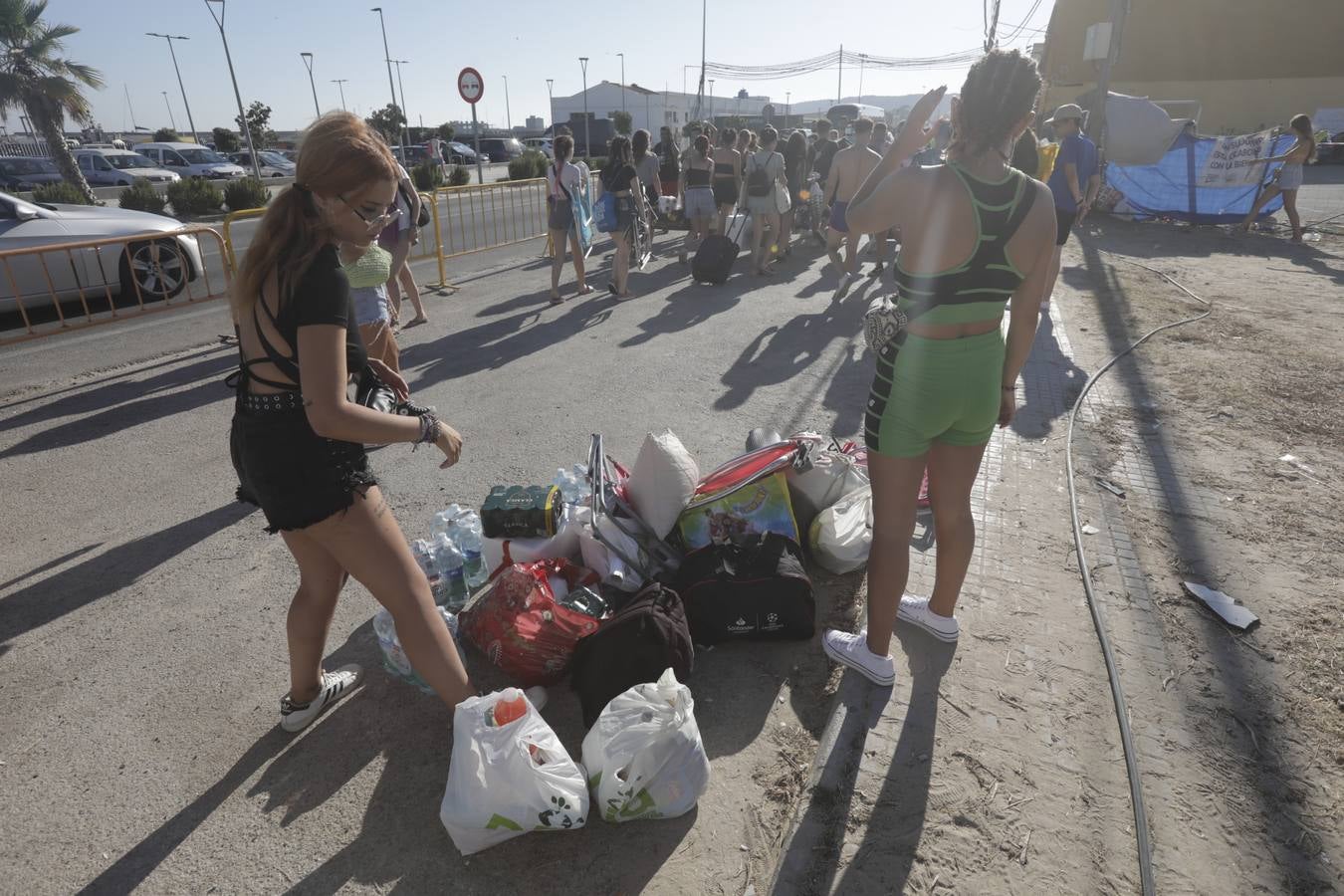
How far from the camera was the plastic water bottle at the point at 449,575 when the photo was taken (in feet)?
11.0

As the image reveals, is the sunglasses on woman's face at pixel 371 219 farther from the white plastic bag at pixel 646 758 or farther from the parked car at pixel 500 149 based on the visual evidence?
the parked car at pixel 500 149

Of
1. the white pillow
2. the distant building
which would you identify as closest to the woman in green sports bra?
the white pillow

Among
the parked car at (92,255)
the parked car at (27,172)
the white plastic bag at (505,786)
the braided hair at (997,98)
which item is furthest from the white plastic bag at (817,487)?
the parked car at (27,172)

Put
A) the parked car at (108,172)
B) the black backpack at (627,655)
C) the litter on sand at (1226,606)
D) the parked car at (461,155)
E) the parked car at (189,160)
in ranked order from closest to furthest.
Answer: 1. the black backpack at (627,655)
2. the litter on sand at (1226,606)
3. the parked car at (108,172)
4. the parked car at (189,160)
5. the parked car at (461,155)

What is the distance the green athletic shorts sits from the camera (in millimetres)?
2330

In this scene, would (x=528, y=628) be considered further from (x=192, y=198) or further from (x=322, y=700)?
(x=192, y=198)

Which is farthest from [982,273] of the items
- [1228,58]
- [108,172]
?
[1228,58]

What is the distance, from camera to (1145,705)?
2729 millimetres

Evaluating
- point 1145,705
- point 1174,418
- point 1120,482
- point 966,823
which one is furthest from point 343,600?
point 1174,418

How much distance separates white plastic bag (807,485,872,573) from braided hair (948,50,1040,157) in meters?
1.80

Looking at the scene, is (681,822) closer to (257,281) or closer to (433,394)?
(257,281)

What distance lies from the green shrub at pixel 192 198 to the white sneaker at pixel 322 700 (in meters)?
21.7

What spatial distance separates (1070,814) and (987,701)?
50cm

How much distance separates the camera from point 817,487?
12.1ft
